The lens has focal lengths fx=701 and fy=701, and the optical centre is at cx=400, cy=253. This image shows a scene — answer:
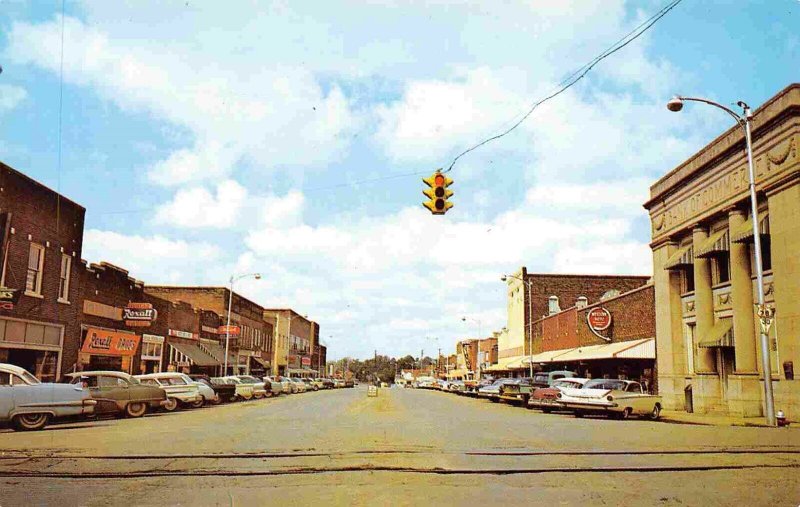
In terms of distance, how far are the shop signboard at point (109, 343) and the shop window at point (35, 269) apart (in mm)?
5194

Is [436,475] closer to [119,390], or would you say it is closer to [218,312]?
[119,390]

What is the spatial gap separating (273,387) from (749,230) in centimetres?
3736

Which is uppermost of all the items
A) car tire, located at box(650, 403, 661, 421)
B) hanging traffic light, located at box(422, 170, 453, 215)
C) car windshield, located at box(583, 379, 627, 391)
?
hanging traffic light, located at box(422, 170, 453, 215)

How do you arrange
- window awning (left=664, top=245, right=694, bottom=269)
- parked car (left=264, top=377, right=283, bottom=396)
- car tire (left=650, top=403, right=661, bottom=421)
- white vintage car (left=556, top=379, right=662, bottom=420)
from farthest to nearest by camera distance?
parked car (left=264, top=377, right=283, bottom=396) → window awning (left=664, top=245, right=694, bottom=269) → car tire (left=650, top=403, right=661, bottom=421) → white vintage car (left=556, top=379, right=662, bottom=420)

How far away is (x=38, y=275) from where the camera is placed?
95.3ft

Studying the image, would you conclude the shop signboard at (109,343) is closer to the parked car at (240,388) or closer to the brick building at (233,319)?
the parked car at (240,388)

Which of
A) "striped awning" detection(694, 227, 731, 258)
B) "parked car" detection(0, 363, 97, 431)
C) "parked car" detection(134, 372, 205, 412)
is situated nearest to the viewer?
"parked car" detection(0, 363, 97, 431)

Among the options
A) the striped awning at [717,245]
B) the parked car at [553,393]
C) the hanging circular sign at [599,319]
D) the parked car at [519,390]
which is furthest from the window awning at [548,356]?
the striped awning at [717,245]

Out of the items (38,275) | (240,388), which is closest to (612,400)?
(38,275)

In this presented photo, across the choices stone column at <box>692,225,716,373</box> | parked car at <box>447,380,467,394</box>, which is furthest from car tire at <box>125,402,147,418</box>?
parked car at <box>447,380,467,394</box>

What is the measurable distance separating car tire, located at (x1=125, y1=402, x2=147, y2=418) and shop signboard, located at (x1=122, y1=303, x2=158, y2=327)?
14.1m

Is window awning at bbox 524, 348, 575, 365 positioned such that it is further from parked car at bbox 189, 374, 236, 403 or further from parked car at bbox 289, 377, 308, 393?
parked car at bbox 189, 374, 236, 403

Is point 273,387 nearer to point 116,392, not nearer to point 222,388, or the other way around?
point 222,388

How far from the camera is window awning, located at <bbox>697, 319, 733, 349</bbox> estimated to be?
27.5 m
